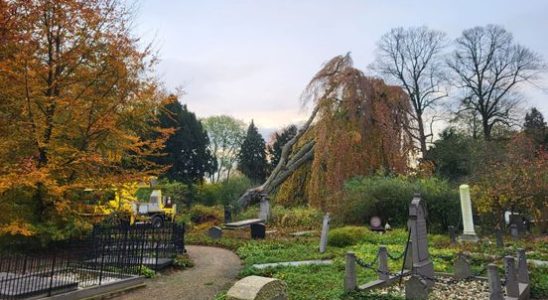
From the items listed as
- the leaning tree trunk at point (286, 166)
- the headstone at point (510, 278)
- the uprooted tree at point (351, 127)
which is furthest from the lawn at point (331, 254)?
the leaning tree trunk at point (286, 166)

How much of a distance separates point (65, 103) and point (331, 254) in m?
8.84

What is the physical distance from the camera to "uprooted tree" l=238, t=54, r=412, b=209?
22062mm

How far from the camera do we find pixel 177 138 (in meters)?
43.0

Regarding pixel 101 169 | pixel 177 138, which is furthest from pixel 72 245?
pixel 177 138

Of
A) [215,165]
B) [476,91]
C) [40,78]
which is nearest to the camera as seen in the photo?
[40,78]

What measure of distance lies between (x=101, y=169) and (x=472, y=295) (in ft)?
33.7

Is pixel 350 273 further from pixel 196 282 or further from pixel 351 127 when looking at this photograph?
pixel 351 127

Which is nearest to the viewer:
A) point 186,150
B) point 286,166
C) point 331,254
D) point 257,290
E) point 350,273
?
point 257,290

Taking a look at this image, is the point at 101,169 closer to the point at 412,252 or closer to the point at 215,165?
the point at 412,252

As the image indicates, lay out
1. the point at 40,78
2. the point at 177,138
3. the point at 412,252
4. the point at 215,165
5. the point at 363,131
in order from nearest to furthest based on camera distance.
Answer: the point at 412,252
the point at 40,78
the point at 363,131
the point at 177,138
the point at 215,165

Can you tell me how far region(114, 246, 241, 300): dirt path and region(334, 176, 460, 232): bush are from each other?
327 inches

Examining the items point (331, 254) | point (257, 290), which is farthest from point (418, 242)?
point (257, 290)

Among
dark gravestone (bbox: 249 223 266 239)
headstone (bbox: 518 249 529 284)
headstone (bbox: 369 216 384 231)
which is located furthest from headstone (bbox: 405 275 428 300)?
headstone (bbox: 369 216 384 231)

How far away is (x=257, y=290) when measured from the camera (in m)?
4.50
